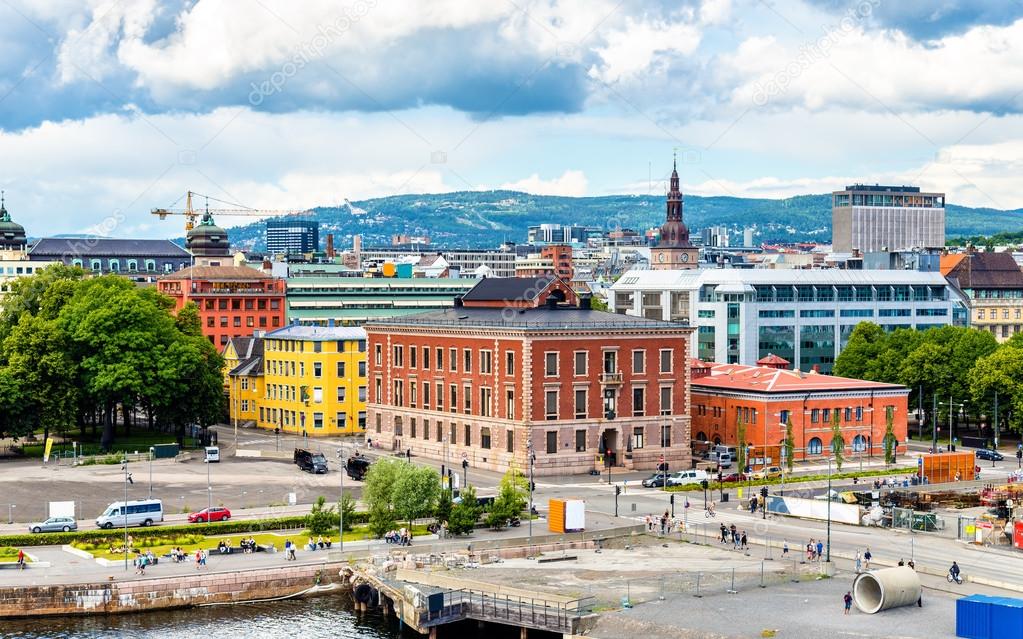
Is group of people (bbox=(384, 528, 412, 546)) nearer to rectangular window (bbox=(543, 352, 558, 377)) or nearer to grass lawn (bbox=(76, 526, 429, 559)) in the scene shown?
grass lawn (bbox=(76, 526, 429, 559))

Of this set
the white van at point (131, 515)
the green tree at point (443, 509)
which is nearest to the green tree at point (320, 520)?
the green tree at point (443, 509)

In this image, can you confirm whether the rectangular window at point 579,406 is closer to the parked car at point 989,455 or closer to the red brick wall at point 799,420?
the red brick wall at point 799,420

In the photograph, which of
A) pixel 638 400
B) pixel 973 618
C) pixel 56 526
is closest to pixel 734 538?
pixel 973 618

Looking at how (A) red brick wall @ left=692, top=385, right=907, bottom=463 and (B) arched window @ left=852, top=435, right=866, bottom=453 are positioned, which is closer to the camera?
(A) red brick wall @ left=692, top=385, right=907, bottom=463

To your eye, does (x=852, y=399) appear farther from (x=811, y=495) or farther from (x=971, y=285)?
(x=971, y=285)

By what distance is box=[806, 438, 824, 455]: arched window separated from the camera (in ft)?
394

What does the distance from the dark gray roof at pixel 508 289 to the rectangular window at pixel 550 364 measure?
1165 centimetres

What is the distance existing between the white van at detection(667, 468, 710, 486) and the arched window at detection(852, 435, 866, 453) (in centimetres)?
2012

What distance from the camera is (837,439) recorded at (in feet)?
371

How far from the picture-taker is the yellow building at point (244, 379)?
148m

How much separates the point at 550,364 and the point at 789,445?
18.8 m

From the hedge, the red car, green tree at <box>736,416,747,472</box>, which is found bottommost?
the hedge

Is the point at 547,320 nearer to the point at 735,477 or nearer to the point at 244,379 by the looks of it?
the point at 735,477

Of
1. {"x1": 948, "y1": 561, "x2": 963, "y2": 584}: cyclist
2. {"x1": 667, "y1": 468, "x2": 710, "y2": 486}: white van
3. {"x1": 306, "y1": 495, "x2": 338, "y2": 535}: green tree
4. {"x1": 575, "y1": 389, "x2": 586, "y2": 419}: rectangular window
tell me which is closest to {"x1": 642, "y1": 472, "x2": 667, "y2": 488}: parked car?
{"x1": 667, "y1": 468, "x2": 710, "y2": 486}: white van
